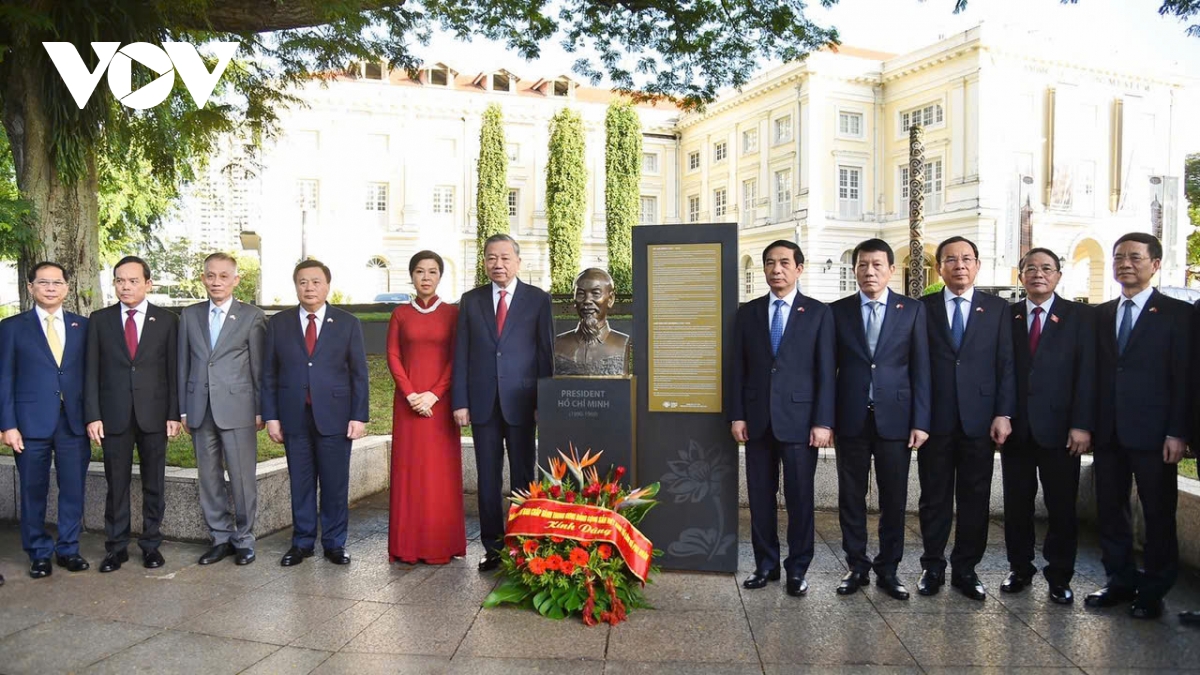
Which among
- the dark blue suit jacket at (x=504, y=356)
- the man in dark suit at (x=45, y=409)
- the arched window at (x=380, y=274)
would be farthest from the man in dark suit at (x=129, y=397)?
the arched window at (x=380, y=274)

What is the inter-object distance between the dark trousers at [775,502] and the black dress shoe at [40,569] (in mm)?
3971

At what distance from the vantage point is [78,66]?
6395 mm

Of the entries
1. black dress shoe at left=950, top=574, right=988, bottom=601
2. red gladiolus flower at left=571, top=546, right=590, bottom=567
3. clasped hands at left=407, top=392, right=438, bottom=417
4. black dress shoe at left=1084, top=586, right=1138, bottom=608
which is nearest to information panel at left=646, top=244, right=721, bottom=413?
red gladiolus flower at left=571, top=546, right=590, bottom=567

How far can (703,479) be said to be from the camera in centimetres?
454

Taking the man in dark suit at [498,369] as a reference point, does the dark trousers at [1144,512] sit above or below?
below

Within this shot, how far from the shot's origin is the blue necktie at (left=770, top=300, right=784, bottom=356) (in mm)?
4270

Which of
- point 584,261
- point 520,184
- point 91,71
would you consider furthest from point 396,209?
point 91,71

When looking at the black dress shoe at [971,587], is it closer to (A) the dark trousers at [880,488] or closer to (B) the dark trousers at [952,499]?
(B) the dark trousers at [952,499]

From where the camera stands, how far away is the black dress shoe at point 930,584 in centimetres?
421

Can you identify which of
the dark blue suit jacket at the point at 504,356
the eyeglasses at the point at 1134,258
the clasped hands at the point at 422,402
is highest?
the eyeglasses at the point at 1134,258

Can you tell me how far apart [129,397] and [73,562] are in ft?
3.25

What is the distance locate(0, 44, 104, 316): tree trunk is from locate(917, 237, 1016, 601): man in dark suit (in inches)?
270

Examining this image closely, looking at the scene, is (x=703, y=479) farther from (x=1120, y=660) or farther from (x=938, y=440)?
(x=1120, y=660)

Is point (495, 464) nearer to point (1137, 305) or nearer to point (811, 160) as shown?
point (1137, 305)
